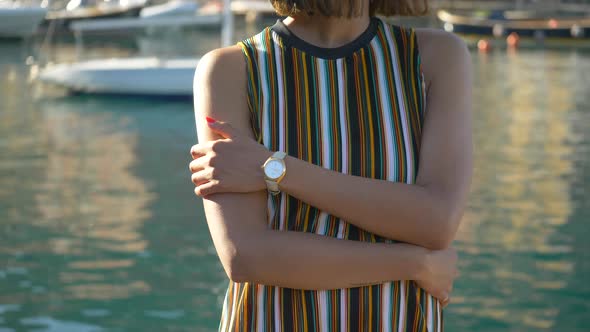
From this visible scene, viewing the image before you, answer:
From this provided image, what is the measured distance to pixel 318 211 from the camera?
162 cm

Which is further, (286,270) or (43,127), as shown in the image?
(43,127)

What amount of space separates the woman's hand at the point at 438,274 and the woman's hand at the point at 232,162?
30 centimetres

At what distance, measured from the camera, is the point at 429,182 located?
164 cm

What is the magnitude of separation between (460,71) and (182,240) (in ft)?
15.8

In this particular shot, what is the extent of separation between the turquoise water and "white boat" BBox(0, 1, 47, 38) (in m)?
16.1

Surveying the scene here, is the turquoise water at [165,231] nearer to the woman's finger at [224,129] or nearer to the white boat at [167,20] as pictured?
the woman's finger at [224,129]

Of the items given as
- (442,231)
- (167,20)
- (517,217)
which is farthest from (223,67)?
(167,20)

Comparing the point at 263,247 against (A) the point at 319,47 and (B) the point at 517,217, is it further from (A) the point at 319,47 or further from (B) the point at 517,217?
(B) the point at 517,217

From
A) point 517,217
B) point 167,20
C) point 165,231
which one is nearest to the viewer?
point 165,231

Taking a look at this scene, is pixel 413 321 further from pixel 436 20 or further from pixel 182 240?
pixel 436 20

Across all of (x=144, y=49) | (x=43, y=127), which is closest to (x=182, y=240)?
(x=43, y=127)

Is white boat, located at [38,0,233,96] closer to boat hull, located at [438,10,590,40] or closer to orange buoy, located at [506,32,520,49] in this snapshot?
orange buoy, located at [506,32,520,49]

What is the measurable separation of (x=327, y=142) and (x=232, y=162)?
6.3 inches

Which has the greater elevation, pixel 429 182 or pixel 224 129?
pixel 224 129
